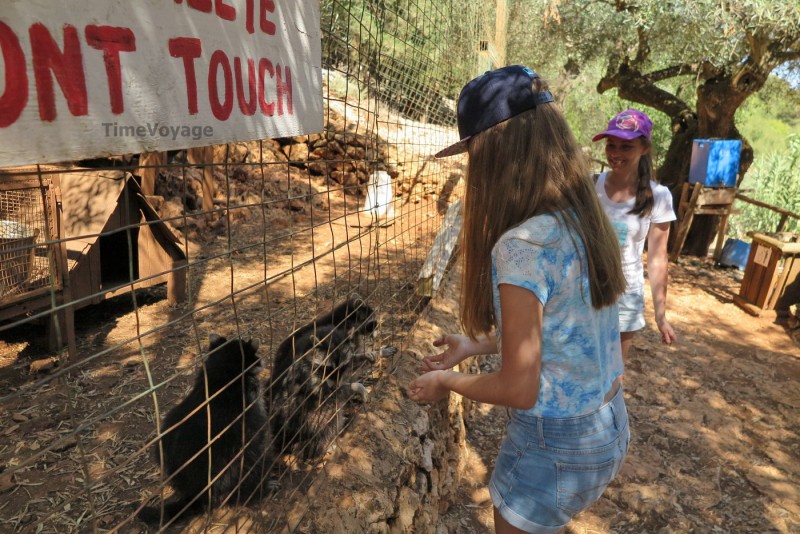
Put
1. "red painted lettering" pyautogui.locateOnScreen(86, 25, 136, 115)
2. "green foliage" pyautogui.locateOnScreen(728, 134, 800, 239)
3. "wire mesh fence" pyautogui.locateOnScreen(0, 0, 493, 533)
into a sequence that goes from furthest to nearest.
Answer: "green foliage" pyautogui.locateOnScreen(728, 134, 800, 239) < "wire mesh fence" pyautogui.locateOnScreen(0, 0, 493, 533) < "red painted lettering" pyautogui.locateOnScreen(86, 25, 136, 115)

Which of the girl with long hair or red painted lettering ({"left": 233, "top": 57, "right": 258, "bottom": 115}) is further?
red painted lettering ({"left": 233, "top": 57, "right": 258, "bottom": 115})

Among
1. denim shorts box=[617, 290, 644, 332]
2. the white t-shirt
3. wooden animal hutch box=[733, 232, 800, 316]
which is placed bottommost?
wooden animal hutch box=[733, 232, 800, 316]

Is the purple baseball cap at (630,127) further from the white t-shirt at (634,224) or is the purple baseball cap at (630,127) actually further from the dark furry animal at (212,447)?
the dark furry animal at (212,447)

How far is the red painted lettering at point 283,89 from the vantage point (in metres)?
1.86

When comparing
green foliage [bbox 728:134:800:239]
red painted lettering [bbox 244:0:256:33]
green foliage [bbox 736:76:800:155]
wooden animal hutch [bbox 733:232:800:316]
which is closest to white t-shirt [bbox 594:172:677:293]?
red painted lettering [bbox 244:0:256:33]

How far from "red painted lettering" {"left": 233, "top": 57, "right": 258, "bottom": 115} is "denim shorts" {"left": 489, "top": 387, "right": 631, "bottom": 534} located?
135cm

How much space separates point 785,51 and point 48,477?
1072cm

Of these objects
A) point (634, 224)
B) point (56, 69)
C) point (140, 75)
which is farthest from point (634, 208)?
point (56, 69)

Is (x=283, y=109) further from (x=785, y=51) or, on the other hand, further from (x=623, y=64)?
(x=623, y=64)

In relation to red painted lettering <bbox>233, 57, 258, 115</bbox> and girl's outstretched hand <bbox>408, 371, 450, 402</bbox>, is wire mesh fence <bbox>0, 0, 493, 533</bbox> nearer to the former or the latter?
red painted lettering <bbox>233, 57, 258, 115</bbox>

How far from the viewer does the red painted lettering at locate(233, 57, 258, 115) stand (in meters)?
1.62

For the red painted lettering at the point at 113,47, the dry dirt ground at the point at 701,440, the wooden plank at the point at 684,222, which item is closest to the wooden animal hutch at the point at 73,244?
the red painted lettering at the point at 113,47

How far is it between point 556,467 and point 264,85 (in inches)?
62.5

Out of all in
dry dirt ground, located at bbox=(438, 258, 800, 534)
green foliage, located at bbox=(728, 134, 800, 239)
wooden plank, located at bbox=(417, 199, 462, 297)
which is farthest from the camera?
green foliage, located at bbox=(728, 134, 800, 239)
